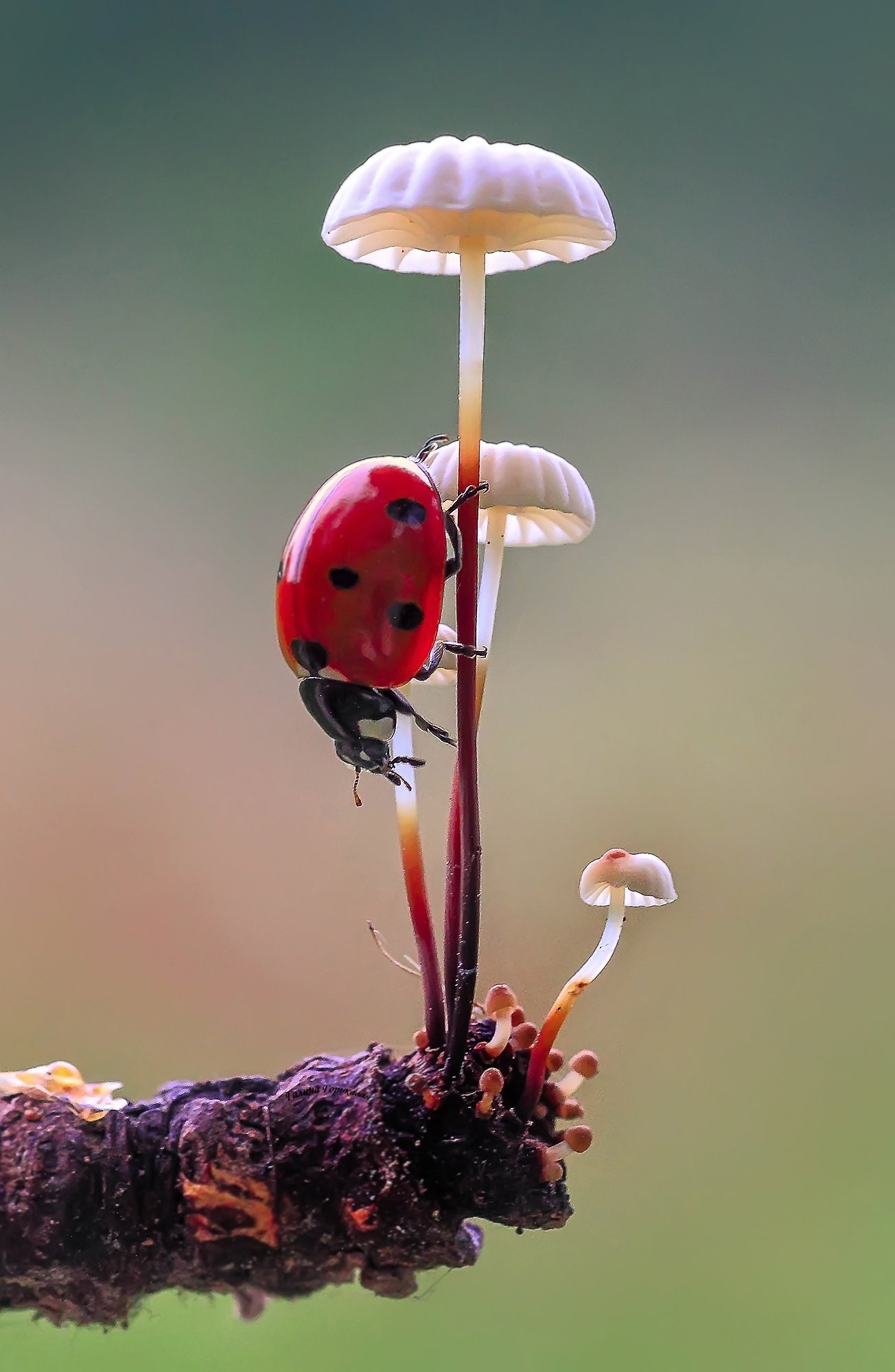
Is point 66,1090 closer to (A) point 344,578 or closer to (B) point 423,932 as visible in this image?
(B) point 423,932

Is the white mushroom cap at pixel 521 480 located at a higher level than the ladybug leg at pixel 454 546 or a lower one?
higher

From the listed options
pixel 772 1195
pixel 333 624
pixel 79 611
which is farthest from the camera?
pixel 79 611

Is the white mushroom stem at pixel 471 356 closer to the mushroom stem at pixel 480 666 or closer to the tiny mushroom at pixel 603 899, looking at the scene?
the mushroom stem at pixel 480 666

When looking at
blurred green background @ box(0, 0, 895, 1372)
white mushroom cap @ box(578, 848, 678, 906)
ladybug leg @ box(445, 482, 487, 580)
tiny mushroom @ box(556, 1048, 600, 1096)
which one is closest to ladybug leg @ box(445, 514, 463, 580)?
ladybug leg @ box(445, 482, 487, 580)

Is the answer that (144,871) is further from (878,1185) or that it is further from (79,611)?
(878,1185)

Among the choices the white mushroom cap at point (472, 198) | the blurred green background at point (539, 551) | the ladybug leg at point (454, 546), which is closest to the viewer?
the white mushroom cap at point (472, 198)

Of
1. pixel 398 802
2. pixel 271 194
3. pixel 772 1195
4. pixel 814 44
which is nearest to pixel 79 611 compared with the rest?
pixel 271 194

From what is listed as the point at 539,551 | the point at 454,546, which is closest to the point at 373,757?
the point at 454,546

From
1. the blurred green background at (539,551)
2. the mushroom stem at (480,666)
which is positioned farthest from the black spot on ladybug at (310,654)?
the blurred green background at (539,551)
